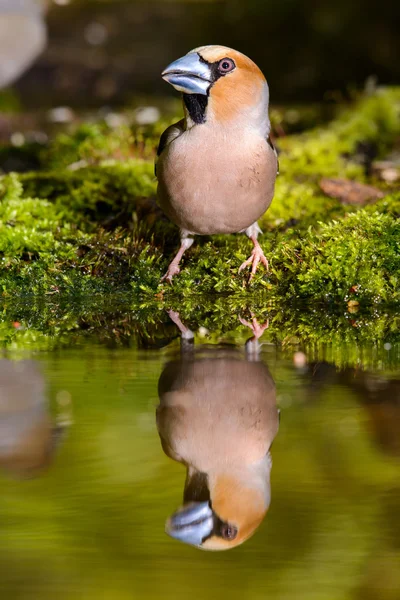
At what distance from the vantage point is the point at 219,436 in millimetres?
2631

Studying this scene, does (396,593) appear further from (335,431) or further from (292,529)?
(335,431)

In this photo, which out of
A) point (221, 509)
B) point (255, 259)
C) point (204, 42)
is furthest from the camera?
point (204, 42)

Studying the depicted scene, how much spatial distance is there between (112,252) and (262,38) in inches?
370

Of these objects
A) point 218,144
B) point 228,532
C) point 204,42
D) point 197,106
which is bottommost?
point 228,532

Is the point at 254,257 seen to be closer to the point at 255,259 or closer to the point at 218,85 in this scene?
the point at 255,259

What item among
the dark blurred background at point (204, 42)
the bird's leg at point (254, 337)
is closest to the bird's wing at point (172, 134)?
the bird's leg at point (254, 337)

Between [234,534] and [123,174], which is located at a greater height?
[123,174]

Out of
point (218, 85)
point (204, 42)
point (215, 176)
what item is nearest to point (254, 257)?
point (215, 176)

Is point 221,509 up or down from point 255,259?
down

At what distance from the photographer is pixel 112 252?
208 inches

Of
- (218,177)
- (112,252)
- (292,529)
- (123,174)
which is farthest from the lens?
(123,174)

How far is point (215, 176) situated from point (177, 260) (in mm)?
681

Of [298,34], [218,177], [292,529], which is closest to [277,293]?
[218,177]

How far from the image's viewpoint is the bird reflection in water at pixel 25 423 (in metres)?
2.47
